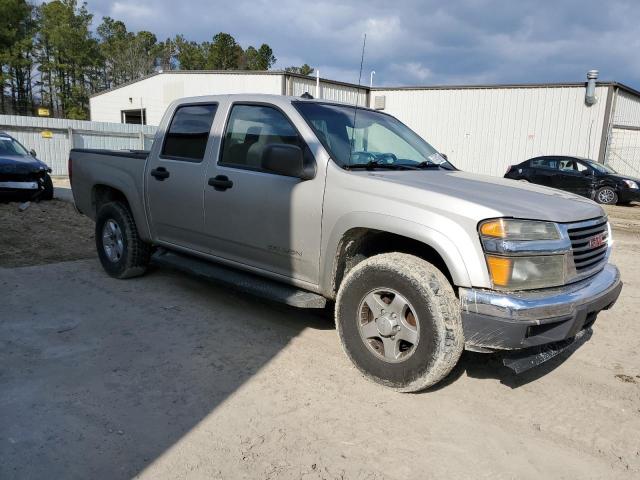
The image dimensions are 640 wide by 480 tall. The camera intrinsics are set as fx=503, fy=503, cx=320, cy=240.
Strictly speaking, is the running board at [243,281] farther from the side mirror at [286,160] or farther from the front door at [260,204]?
the side mirror at [286,160]

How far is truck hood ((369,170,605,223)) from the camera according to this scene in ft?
9.55

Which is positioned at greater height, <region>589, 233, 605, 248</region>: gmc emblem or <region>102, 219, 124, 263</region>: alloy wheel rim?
<region>589, 233, 605, 248</region>: gmc emblem

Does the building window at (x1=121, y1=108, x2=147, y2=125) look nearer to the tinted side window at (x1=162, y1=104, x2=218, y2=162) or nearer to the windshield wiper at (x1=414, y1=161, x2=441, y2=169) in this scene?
the tinted side window at (x1=162, y1=104, x2=218, y2=162)

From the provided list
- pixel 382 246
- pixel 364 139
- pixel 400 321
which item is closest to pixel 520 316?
pixel 400 321

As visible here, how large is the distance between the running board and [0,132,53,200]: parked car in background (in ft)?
22.1

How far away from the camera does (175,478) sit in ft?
7.84

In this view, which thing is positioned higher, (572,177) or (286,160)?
(286,160)

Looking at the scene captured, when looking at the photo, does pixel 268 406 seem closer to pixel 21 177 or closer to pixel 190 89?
pixel 21 177

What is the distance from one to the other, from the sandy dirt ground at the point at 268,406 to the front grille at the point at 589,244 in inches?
33.8

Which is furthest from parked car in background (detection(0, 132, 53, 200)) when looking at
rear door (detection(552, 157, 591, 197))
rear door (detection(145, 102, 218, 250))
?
rear door (detection(552, 157, 591, 197))

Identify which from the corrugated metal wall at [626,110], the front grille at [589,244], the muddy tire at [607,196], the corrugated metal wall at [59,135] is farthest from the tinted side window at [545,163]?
the corrugated metal wall at [59,135]

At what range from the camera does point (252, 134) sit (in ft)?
13.8

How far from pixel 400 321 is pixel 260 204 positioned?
57.5 inches

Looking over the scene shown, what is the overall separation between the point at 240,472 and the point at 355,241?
1699 millimetres
